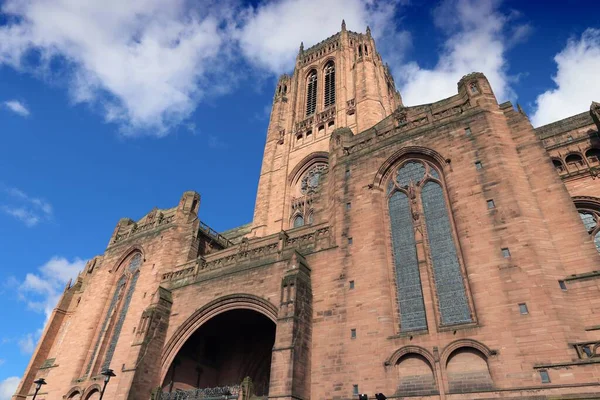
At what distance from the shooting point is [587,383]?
10.3 metres

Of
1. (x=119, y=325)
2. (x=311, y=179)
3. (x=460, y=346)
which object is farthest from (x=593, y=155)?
(x=119, y=325)

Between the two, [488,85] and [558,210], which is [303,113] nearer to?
[488,85]

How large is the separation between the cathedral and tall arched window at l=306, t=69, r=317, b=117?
1676cm

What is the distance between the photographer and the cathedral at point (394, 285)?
12.1 m

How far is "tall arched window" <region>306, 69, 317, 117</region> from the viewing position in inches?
1531

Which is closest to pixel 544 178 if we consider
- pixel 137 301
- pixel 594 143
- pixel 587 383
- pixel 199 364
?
pixel 594 143

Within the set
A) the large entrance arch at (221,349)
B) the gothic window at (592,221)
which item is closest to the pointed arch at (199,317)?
the large entrance arch at (221,349)

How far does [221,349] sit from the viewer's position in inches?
860

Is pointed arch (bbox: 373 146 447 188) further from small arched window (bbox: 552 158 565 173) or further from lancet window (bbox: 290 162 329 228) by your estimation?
lancet window (bbox: 290 162 329 228)

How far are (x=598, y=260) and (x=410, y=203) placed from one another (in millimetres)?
6804

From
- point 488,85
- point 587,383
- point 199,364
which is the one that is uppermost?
point 488,85

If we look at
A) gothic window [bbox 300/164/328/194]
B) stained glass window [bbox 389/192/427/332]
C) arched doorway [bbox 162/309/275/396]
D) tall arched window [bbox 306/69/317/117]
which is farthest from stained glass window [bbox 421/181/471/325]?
tall arched window [bbox 306/69/317/117]

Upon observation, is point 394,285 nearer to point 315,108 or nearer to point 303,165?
point 303,165

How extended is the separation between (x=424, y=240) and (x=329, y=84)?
26.9 metres
